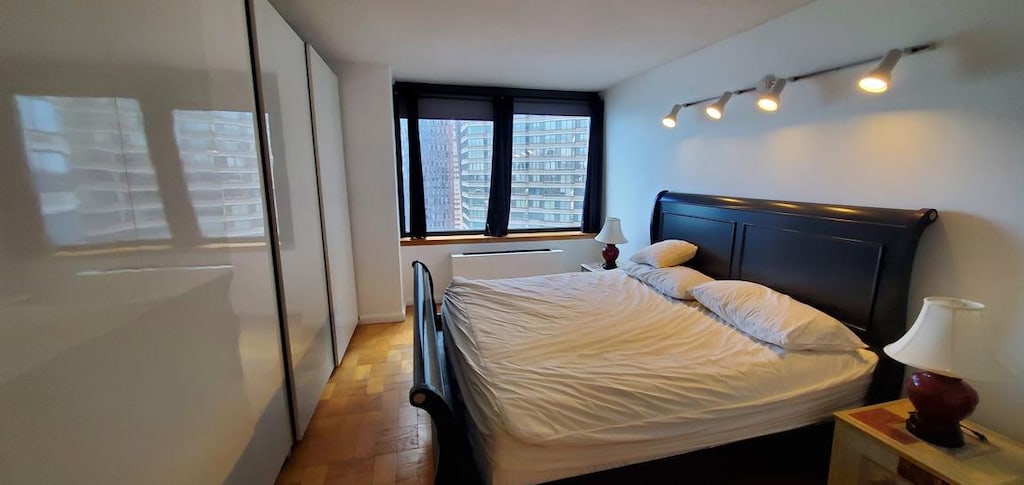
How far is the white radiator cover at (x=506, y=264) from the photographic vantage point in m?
4.07

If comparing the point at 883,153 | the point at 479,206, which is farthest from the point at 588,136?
the point at 883,153

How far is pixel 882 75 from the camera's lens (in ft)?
5.36

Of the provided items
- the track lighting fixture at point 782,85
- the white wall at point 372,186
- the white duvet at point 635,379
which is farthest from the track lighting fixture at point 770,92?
the white wall at point 372,186

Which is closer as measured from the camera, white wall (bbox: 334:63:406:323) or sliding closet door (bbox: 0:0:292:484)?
sliding closet door (bbox: 0:0:292:484)

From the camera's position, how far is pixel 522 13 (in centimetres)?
222

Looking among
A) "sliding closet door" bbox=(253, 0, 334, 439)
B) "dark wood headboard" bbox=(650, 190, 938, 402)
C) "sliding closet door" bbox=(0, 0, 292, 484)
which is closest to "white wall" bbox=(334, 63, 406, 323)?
"sliding closet door" bbox=(253, 0, 334, 439)

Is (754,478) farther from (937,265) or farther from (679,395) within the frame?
(937,265)

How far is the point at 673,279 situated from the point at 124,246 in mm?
2610

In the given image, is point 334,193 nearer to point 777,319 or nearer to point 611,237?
point 611,237

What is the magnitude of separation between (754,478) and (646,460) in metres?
0.72

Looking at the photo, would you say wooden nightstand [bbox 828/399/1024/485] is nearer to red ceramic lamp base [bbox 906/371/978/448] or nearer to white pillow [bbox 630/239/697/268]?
red ceramic lamp base [bbox 906/371/978/448]

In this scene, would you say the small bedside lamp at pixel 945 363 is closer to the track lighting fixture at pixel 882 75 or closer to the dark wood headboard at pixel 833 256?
the dark wood headboard at pixel 833 256

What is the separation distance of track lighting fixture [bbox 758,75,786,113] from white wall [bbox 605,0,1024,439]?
0.45 feet

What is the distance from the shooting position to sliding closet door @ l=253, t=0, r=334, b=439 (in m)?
1.82
